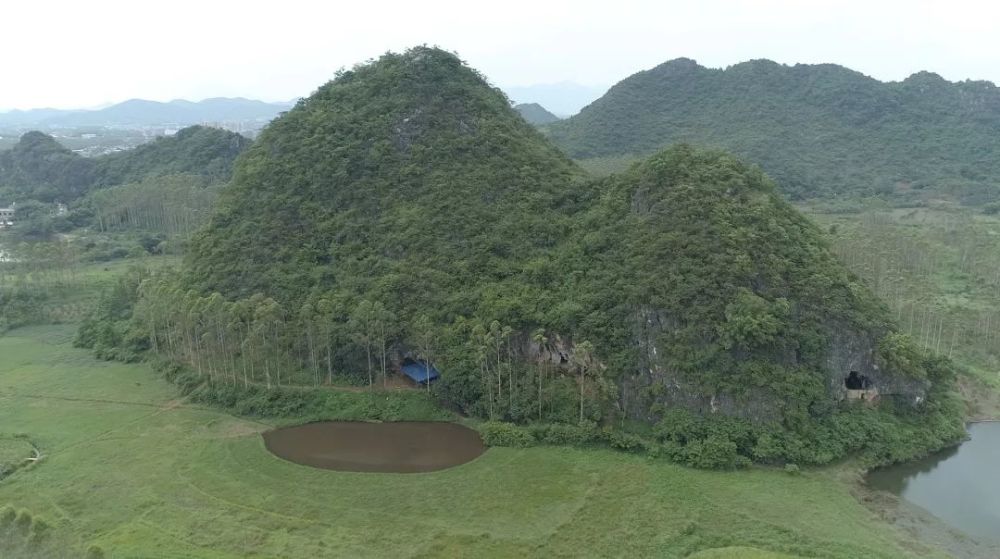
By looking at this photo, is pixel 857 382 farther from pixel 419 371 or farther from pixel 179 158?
pixel 179 158

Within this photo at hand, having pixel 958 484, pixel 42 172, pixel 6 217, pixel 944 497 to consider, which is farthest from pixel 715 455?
pixel 42 172

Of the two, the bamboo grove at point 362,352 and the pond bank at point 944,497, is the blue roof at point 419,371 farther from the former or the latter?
the pond bank at point 944,497

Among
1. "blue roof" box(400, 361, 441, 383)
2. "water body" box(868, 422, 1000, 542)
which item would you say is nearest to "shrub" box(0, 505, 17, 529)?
"blue roof" box(400, 361, 441, 383)

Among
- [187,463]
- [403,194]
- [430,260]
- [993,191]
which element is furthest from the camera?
[993,191]

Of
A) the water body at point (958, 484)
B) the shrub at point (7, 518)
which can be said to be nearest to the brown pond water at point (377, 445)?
the shrub at point (7, 518)

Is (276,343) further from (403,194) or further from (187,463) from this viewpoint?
(403,194)

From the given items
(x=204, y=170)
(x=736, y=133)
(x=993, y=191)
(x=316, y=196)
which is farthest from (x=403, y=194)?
(x=993, y=191)
